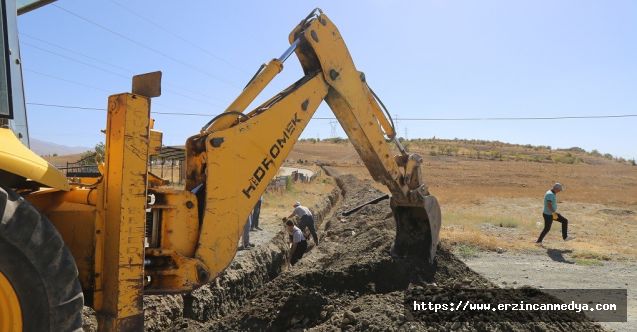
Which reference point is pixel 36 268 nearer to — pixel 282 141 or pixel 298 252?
pixel 282 141

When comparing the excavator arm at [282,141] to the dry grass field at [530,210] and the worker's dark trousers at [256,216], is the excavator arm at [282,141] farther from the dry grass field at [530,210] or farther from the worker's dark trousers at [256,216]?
the worker's dark trousers at [256,216]

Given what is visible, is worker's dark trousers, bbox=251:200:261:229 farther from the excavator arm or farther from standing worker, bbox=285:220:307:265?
the excavator arm

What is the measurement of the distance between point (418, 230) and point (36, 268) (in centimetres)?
595

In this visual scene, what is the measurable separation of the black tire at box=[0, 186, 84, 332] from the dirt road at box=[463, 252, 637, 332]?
7081 millimetres

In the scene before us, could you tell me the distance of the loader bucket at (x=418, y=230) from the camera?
757cm

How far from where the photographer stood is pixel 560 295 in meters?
7.79

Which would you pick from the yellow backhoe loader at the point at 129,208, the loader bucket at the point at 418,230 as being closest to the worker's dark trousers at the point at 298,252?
the loader bucket at the point at 418,230

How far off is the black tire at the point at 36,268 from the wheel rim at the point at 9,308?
20 millimetres

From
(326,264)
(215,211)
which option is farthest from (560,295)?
(215,211)

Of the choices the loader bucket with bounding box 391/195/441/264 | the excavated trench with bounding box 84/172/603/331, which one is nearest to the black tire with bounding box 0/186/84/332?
the excavated trench with bounding box 84/172/603/331

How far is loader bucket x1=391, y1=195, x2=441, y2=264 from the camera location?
298 inches

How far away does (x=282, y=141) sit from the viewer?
4.90 meters

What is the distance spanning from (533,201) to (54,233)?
26.3m

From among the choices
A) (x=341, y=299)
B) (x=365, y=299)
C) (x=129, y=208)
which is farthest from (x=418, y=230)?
(x=129, y=208)
